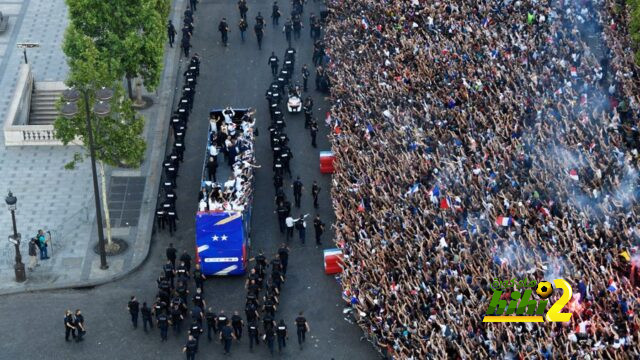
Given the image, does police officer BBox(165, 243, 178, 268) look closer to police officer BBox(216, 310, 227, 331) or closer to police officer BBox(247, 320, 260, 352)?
police officer BBox(216, 310, 227, 331)

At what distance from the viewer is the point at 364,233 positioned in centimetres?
5053

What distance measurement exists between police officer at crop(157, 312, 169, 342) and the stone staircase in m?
17.6

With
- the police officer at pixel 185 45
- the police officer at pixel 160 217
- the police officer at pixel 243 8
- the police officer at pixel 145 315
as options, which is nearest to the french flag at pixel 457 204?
the police officer at pixel 145 315

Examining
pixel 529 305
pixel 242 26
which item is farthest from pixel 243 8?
pixel 529 305

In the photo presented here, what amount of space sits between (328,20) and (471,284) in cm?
2724

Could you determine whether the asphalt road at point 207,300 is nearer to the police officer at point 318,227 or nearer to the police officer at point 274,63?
the police officer at point 318,227

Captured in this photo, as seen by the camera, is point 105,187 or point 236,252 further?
point 105,187

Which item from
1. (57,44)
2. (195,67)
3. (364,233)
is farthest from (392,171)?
(57,44)

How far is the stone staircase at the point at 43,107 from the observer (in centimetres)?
6359

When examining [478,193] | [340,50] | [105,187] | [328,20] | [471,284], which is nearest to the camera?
[471,284]

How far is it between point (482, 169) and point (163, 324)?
502 inches

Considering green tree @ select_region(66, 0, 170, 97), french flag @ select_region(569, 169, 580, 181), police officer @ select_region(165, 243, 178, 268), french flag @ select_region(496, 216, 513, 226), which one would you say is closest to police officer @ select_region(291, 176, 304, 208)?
police officer @ select_region(165, 243, 178, 268)

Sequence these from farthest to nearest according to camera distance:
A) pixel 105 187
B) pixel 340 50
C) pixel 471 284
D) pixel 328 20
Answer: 1. pixel 328 20
2. pixel 340 50
3. pixel 105 187
4. pixel 471 284

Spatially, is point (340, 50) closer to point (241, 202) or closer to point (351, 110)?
point (351, 110)
